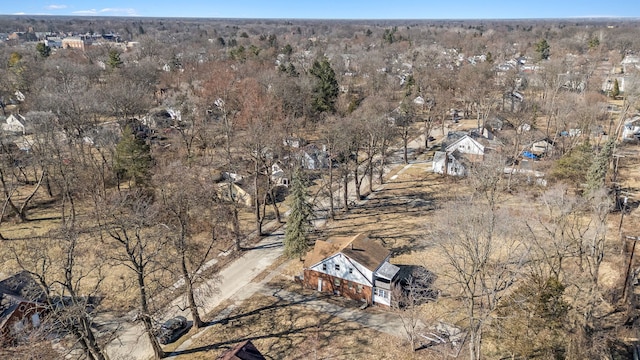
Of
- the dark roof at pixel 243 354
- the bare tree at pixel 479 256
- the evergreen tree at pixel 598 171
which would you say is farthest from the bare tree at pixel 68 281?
the evergreen tree at pixel 598 171

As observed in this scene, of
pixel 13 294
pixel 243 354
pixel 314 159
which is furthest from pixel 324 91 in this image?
pixel 243 354

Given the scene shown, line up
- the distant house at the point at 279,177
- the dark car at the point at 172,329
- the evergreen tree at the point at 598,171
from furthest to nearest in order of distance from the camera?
the distant house at the point at 279,177
the evergreen tree at the point at 598,171
the dark car at the point at 172,329

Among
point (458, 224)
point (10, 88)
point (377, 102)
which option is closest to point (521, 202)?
point (458, 224)

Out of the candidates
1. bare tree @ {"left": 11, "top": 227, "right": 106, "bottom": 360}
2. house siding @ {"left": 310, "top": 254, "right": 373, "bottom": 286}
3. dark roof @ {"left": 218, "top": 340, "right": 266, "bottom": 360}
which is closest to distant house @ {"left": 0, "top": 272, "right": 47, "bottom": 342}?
bare tree @ {"left": 11, "top": 227, "right": 106, "bottom": 360}

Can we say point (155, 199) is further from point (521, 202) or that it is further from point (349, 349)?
point (521, 202)

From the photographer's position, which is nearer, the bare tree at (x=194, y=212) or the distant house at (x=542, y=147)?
the bare tree at (x=194, y=212)

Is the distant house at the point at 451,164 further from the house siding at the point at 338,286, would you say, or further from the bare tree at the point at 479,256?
the house siding at the point at 338,286

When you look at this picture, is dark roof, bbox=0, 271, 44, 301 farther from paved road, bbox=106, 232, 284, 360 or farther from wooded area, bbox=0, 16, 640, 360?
paved road, bbox=106, 232, 284, 360

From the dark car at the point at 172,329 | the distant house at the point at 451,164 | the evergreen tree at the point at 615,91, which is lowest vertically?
the dark car at the point at 172,329
